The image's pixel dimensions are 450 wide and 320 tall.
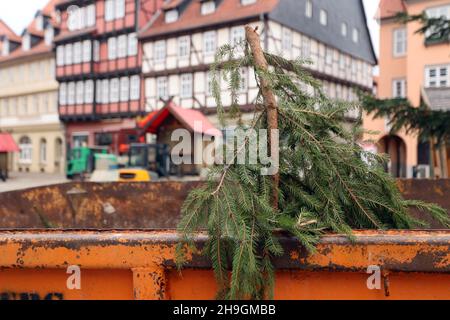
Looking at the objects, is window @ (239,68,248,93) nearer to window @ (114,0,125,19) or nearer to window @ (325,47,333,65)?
window @ (325,47,333,65)

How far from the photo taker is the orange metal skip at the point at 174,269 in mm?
1534

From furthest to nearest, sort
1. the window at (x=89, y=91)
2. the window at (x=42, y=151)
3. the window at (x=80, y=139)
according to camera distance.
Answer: the window at (x=42, y=151) → the window at (x=80, y=139) → the window at (x=89, y=91)

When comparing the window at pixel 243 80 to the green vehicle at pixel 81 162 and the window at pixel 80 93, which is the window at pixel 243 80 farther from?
the window at pixel 80 93

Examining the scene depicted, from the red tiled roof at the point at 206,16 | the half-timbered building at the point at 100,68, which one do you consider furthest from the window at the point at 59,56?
the red tiled roof at the point at 206,16

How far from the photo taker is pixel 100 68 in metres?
31.2

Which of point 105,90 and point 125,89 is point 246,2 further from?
point 105,90

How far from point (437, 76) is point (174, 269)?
23.7 m

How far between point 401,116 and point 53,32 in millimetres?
32836

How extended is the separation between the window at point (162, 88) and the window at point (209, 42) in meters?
3.28

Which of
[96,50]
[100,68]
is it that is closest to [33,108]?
[100,68]

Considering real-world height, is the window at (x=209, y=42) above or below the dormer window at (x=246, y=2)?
below

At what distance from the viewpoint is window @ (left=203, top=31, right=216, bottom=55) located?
26203 millimetres

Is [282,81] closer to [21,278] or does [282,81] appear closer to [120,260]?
[120,260]

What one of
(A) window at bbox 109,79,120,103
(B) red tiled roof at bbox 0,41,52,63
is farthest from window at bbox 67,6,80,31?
(A) window at bbox 109,79,120,103
